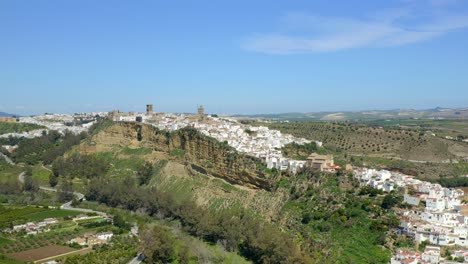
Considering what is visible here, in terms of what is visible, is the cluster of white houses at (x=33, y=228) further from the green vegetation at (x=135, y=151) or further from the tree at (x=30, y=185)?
the green vegetation at (x=135, y=151)

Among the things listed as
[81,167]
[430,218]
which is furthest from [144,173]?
[430,218]

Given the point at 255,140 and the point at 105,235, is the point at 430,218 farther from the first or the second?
the point at 255,140

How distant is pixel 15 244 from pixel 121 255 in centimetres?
912

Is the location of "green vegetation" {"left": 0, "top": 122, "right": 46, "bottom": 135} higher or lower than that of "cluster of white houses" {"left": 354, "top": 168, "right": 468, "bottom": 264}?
higher

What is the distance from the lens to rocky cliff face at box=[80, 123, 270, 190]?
1760 inches

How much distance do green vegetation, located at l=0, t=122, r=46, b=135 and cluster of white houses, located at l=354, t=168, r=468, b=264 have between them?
244 ft

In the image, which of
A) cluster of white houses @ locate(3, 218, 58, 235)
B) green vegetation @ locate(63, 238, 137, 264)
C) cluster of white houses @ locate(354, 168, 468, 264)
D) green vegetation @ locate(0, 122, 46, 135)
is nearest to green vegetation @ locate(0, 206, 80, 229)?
cluster of white houses @ locate(3, 218, 58, 235)

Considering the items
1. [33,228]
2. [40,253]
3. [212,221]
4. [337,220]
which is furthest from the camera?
[33,228]

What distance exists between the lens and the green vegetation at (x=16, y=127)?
93812 mm

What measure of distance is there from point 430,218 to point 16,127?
3355 inches

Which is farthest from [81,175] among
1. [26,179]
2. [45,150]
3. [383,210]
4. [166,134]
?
[383,210]

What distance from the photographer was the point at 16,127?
3807 inches

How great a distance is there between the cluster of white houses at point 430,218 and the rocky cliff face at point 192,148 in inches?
414

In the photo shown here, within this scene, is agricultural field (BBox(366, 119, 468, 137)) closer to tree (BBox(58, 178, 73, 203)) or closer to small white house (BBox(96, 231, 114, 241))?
tree (BBox(58, 178, 73, 203))
